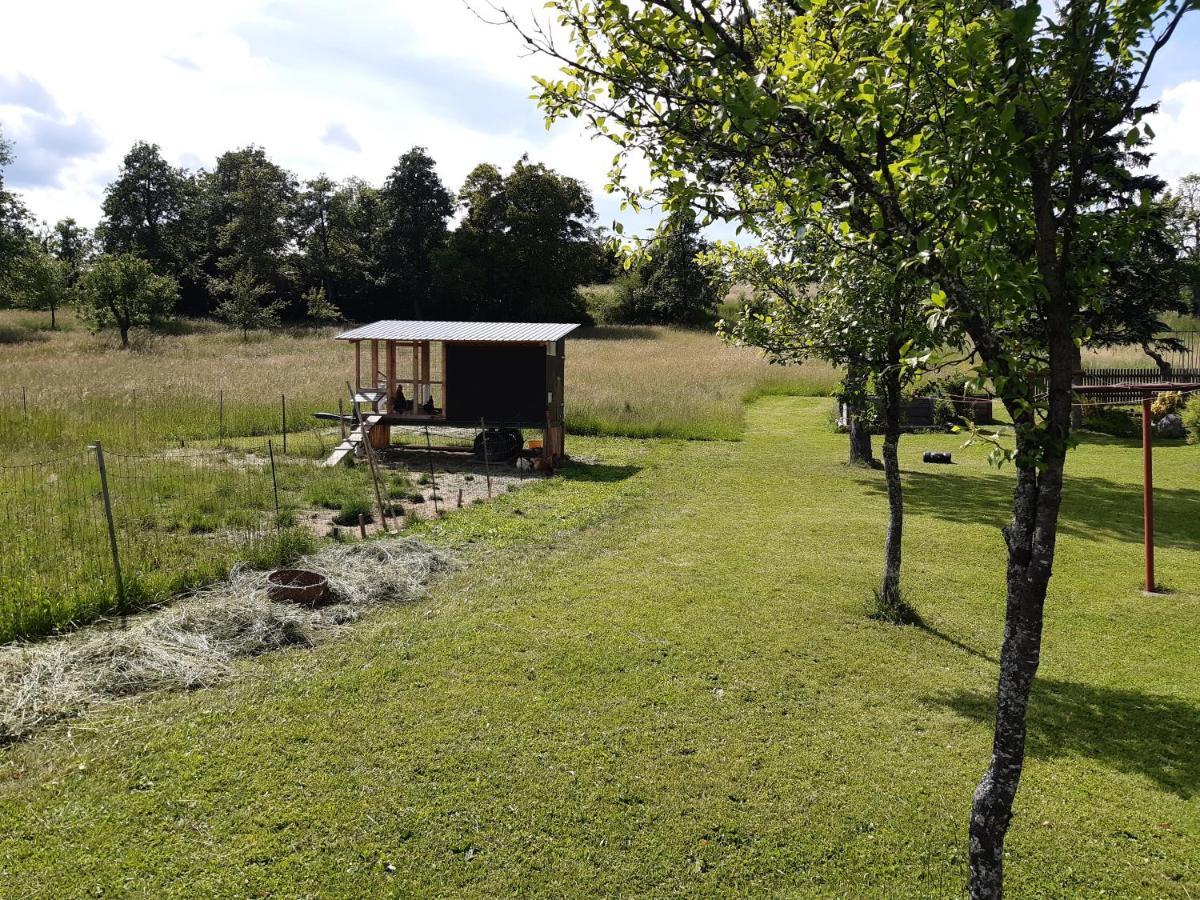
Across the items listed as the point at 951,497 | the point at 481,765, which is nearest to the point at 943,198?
the point at 481,765

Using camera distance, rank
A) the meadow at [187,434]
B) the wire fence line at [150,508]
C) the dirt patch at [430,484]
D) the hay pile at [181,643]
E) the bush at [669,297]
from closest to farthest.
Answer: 1. the hay pile at [181,643]
2. the wire fence line at [150,508]
3. the meadow at [187,434]
4. the dirt patch at [430,484]
5. the bush at [669,297]

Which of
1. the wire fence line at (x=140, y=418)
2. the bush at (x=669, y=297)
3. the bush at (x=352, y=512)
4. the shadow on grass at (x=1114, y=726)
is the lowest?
the shadow on grass at (x=1114, y=726)

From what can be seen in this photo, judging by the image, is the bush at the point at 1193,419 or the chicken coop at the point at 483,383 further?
the bush at the point at 1193,419

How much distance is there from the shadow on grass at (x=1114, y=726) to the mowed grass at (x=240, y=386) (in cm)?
1437

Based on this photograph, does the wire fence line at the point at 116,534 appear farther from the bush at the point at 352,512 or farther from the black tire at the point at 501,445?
the black tire at the point at 501,445

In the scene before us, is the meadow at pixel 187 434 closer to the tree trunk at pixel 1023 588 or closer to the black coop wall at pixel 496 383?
the black coop wall at pixel 496 383

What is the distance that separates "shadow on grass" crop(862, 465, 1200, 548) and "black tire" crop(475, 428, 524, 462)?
7.55 meters

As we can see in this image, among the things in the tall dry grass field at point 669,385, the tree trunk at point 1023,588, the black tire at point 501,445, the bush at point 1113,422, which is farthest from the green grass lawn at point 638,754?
the bush at point 1113,422

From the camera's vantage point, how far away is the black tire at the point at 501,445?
59.8 feet

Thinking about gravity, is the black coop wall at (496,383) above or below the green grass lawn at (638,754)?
above

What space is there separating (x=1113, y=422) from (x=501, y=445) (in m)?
17.7

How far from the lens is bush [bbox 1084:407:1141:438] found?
22875 millimetres

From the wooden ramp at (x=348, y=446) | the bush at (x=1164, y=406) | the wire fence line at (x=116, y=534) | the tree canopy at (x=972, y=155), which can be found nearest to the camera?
the tree canopy at (x=972, y=155)

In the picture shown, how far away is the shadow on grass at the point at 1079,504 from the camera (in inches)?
477
